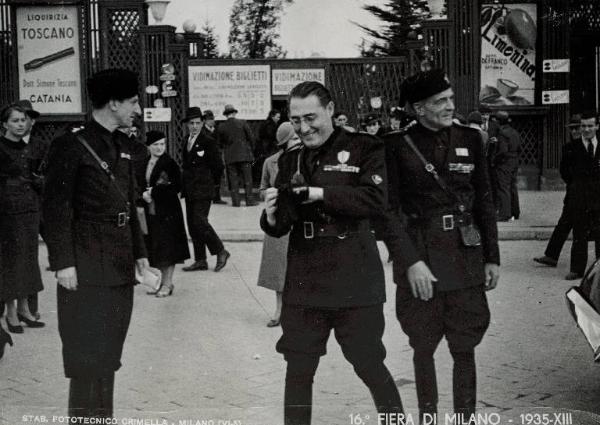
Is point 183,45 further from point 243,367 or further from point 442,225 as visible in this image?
point 442,225

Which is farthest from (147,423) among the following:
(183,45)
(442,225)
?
(183,45)

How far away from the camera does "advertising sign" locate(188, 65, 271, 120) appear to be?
6883 mm

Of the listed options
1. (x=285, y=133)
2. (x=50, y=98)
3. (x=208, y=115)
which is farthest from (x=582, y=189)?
(x=50, y=98)

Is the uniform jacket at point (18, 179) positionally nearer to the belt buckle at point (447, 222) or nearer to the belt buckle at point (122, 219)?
the belt buckle at point (122, 219)

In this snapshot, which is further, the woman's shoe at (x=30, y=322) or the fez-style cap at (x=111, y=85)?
the woman's shoe at (x=30, y=322)

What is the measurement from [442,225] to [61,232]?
163 centimetres

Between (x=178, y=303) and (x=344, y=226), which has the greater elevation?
(x=344, y=226)

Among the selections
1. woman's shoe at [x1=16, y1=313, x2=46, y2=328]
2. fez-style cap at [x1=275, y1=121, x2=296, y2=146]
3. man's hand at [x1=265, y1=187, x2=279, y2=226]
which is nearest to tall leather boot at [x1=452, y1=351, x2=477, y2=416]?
man's hand at [x1=265, y1=187, x2=279, y2=226]

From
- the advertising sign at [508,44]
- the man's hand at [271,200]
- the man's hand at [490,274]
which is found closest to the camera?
the man's hand at [271,200]

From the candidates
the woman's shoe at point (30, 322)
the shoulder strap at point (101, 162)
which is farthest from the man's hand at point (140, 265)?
the woman's shoe at point (30, 322)

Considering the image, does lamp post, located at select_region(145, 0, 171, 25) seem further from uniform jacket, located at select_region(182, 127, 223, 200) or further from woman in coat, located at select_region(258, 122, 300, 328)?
uniform jacket, located at select_region(182, 127, 223, 200)

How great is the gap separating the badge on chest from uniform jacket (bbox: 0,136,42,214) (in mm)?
3378

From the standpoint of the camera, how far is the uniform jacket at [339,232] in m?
4.20

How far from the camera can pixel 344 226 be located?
4.22m
